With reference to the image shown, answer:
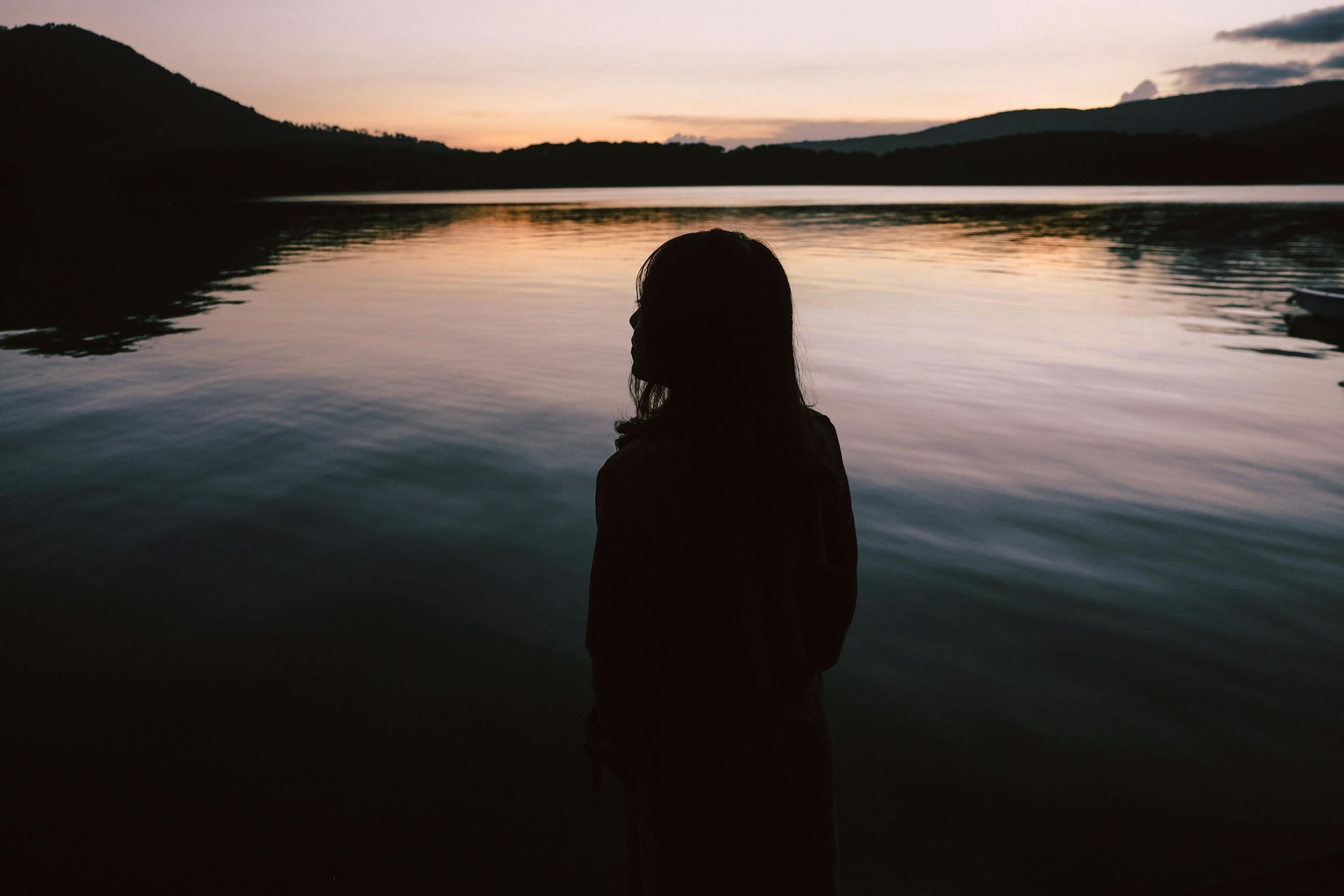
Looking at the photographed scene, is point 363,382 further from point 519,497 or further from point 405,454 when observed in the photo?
point 519,497

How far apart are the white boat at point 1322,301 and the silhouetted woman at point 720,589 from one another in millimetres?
20109

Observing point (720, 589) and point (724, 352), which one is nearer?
point (724, 352)

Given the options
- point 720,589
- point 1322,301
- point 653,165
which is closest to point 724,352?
point 720,589

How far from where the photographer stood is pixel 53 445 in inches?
379

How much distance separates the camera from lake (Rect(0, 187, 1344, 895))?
3.70 m

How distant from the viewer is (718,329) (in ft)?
5.31

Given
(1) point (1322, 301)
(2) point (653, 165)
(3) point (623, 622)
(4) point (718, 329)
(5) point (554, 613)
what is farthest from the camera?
(2) point (653, 165)

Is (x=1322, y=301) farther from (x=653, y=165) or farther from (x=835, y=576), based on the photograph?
(x=653, y=165)

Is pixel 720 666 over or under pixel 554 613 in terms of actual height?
over

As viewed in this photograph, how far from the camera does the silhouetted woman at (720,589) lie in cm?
164

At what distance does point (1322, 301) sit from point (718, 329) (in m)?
20.7

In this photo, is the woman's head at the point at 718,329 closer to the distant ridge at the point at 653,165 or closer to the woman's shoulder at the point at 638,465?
the woman's shoulder at the point at 638,465

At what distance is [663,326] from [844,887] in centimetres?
290

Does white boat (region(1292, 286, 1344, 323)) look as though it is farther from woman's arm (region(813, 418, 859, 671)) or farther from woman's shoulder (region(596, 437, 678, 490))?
woman's shoulder (region(596, 437, 678, 490))
